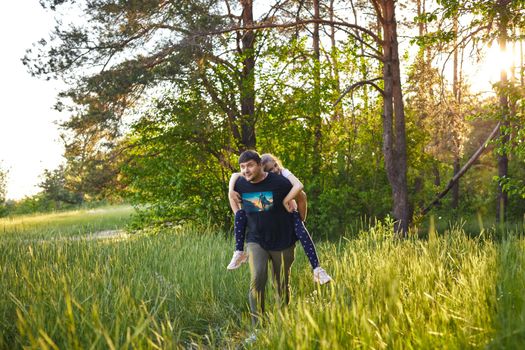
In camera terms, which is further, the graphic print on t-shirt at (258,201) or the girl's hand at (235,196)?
the girl's hand at (235,196)

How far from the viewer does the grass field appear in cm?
332

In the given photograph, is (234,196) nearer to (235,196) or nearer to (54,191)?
(235,196)

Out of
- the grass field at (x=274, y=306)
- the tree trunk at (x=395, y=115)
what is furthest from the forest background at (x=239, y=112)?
the grass field at (x=274, y=306)

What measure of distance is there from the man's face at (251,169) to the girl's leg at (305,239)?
0.58 meters

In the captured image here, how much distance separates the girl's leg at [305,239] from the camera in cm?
564

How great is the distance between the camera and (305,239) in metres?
5.71

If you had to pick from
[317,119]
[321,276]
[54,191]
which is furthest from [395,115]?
[54,191]

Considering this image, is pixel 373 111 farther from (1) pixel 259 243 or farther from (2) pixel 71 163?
(1) pixel 259 243

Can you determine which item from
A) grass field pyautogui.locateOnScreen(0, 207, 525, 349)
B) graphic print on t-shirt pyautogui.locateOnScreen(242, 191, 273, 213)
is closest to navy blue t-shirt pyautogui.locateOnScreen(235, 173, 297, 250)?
graphic print on t-shirt pyautogui.locateOnScreen(242, 191, 273, 213)

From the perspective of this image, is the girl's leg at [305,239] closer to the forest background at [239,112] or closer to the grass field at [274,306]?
the grass field at [274,306]

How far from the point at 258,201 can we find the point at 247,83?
9.99 metres

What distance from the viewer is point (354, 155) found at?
55.3 feet

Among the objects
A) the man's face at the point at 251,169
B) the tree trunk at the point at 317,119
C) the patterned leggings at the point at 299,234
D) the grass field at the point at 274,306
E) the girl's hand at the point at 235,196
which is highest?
the tree trunk at the point at 317,119

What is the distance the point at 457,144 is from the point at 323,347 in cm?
1378
